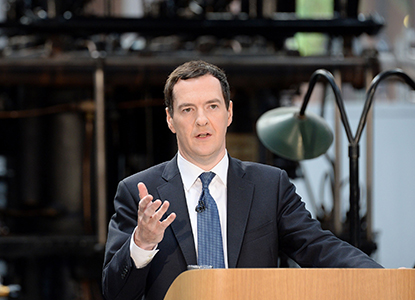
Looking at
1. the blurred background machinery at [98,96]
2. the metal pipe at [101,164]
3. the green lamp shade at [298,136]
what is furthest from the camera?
the blurred background machinery at [98,96]

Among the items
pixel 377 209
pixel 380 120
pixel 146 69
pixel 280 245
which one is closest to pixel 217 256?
pixel 280 245

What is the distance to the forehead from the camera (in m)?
1.88

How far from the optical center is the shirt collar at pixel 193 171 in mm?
1987

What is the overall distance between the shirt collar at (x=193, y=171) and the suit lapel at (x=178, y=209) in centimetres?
2

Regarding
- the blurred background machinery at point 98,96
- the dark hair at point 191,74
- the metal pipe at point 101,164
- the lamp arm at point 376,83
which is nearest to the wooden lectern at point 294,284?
the dark hair at point 191,74

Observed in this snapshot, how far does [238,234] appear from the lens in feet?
6.32

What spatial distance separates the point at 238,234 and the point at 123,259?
0.41 metres

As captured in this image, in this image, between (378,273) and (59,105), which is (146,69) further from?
(378,273)

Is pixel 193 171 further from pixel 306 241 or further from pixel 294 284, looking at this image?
pixel 294 284

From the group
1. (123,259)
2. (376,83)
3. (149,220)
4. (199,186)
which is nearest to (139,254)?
(123,259)

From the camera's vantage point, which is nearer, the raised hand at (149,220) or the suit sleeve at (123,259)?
the raised hand at (149,220)

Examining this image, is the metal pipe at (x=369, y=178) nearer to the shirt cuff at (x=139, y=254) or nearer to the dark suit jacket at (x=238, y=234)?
the dark suit jacket at (x=238, y=234)

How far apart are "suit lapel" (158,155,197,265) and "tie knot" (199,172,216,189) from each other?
8 centimetres

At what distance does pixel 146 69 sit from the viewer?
544 centimetres
